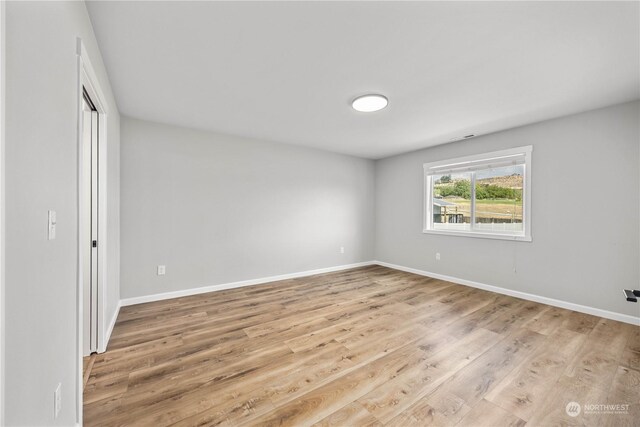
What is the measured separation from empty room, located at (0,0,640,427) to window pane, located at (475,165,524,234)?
3cm

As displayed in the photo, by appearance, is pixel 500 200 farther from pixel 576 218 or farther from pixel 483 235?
pixel 576 218

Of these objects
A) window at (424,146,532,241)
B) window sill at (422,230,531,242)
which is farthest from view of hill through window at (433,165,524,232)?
window sill at (422,230,531,242)

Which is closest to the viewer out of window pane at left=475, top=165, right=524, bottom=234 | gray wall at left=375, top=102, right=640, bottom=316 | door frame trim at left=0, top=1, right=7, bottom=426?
door frame trim at left=0, top=1, right=7, bottom=426

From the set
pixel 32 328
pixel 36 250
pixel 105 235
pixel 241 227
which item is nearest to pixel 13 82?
pixel 36 250

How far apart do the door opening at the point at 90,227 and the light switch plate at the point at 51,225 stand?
4.14ft

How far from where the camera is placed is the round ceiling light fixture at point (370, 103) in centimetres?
265

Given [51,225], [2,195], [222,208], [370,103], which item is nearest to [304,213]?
[222,208]

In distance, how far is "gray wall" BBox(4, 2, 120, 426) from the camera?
757mm

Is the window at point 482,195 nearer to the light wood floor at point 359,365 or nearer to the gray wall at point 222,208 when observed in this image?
the light wood floor at point 359,365

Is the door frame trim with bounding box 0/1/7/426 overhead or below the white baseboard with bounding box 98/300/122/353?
overhead

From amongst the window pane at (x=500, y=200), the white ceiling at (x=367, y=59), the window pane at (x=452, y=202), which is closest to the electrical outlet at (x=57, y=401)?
the white ceiling at (x=367, y=59)

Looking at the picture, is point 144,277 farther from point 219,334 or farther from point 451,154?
point 451,154

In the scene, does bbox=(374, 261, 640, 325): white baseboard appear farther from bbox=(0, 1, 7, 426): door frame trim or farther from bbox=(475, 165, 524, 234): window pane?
bbox=(0, 1, 7, 426): door frame trim

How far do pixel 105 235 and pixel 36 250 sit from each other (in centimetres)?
155
